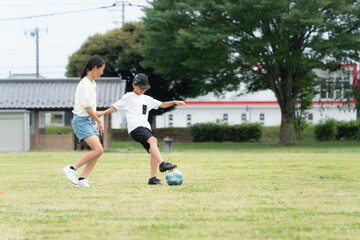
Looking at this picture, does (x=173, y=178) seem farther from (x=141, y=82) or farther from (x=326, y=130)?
(x=326, y=130)

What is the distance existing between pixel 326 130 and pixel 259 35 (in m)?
13.7

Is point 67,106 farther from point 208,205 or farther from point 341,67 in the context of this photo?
point 208,205

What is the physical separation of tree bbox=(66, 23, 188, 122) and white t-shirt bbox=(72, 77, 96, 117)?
113ft

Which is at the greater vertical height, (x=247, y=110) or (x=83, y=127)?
(x=247, y=110)

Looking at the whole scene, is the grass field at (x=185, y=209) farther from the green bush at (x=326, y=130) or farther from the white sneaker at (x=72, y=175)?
the green bush at (x=326, y=130)

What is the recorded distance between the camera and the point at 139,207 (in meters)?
6.52

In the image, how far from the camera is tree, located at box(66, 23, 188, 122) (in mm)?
44312

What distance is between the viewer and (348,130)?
4384 centimetres

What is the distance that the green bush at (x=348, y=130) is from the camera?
144ft

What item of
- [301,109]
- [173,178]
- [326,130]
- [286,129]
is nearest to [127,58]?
[301,109]

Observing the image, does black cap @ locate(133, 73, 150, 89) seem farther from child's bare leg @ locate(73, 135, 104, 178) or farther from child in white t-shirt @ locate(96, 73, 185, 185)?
child's bare leg @ locate(73, 135, 104, 178)

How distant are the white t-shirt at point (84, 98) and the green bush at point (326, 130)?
35646 mm

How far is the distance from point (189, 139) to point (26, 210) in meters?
39.4

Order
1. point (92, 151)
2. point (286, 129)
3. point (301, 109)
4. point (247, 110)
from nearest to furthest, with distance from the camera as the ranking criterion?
point (92, 151)
point (286, 129)
point (301, 109)
point (247, 110)
